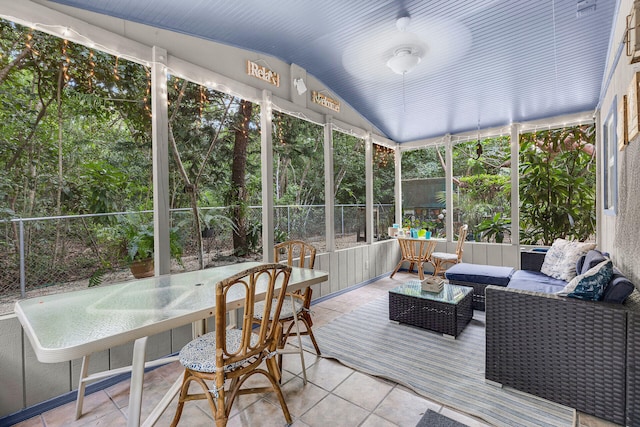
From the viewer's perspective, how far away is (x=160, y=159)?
2500mm

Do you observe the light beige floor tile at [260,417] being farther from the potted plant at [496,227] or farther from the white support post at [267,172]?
the potted plant at [496,227]

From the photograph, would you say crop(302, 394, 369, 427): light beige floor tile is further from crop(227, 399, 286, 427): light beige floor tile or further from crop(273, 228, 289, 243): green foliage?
crop(273, 228, 289, 243): green foliage

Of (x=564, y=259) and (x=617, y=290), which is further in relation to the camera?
(x=564, y=259)

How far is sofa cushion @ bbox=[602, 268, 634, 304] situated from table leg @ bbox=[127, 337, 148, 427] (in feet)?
8.26

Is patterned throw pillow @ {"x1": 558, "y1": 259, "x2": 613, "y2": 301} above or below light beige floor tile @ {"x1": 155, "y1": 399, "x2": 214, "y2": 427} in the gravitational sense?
above

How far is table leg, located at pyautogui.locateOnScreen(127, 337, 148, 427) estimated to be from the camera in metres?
1.37

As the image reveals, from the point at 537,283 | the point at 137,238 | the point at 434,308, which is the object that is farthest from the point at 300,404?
the point at 537,283

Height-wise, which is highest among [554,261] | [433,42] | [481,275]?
[433,42]

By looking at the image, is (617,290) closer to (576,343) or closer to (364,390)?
(576,343)

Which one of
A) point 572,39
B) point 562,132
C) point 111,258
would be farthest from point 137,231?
point 562,132

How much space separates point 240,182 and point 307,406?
11.0 ft

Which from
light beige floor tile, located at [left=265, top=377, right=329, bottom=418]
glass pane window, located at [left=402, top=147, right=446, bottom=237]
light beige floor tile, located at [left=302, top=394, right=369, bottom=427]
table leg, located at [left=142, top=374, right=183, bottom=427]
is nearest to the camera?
table leg, located at [left=142, top=374, right=183, bottom=427]

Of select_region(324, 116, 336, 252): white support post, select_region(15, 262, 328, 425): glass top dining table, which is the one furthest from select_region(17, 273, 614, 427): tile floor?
select_region(324, 116, 336, 252): white support post

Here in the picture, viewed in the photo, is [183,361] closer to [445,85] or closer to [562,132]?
[445,85]
